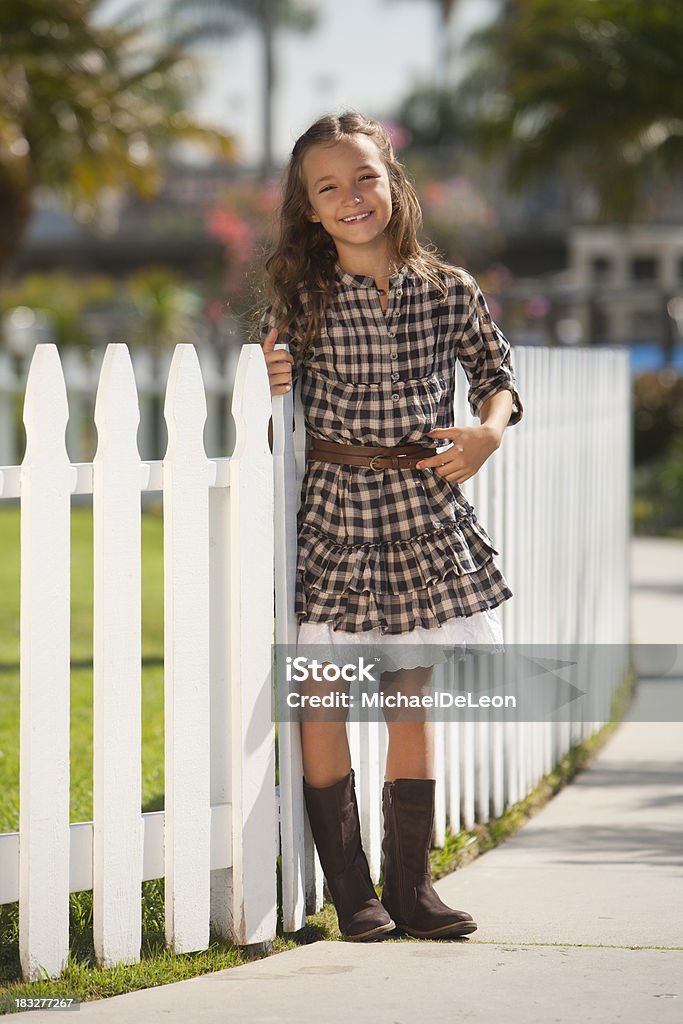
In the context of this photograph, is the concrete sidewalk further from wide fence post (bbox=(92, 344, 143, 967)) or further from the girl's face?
the girl's face

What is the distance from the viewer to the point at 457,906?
12.4 feet

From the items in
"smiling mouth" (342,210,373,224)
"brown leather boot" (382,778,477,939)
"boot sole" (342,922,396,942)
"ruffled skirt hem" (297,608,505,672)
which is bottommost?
"boot sole" (342,922,396,942)

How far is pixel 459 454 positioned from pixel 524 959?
1044 millimetres

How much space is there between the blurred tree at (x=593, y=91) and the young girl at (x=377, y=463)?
13.7 meters

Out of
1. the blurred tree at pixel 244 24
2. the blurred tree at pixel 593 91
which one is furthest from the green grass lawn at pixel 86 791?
the blurred tree at pixel 244 24

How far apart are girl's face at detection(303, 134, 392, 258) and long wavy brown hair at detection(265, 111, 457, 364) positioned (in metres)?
0.03

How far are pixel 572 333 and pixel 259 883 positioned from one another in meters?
19.4

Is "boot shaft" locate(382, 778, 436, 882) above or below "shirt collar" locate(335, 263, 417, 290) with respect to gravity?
below

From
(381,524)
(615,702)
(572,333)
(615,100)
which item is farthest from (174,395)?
(572,333)

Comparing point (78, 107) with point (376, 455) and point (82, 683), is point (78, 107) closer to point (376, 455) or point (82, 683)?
point (82, 683)

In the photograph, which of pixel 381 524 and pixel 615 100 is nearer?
pixel 381 524

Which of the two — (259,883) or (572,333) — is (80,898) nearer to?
(259,883)

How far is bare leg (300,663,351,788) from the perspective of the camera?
3500 mm

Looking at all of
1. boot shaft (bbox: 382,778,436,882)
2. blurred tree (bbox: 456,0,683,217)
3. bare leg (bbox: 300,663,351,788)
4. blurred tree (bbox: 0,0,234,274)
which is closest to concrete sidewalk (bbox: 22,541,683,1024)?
boot shaft (bbox: 382,778,436,882)
